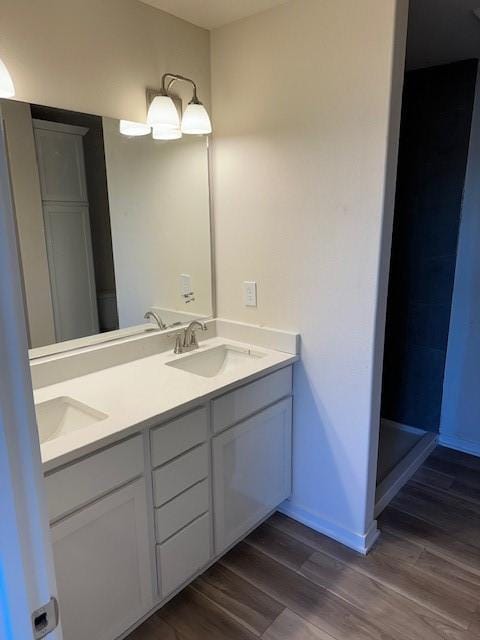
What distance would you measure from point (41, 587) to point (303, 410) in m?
1.64

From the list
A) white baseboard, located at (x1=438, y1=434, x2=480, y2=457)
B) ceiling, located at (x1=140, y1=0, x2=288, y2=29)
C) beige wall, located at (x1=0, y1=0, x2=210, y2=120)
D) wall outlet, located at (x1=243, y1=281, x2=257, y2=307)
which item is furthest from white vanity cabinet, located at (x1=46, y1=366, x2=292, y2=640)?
ceiling, located at (x1=140, y1=0, x2=288, y2=29)

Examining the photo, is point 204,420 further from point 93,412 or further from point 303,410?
point 303,410

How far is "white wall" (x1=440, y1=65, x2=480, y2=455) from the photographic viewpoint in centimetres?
264

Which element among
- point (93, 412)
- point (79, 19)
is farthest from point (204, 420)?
point (79, 19)

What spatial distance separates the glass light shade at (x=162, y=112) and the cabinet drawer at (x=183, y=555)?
5.38ft

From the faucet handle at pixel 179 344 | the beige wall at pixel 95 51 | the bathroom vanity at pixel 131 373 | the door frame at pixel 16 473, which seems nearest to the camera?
the door frame at pixel 16 473

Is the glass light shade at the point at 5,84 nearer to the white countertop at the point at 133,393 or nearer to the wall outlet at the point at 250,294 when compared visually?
the white countertop at the point at 133,393

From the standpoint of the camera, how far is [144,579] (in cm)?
158

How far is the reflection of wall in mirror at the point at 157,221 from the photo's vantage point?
1.98 metres

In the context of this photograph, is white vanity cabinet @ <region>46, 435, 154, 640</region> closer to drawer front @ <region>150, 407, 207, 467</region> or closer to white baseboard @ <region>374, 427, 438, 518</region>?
drawer front @ <region>150, 407, 207, 467</region>

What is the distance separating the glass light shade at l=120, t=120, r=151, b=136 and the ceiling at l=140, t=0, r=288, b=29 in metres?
0.46

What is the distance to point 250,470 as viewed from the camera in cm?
198

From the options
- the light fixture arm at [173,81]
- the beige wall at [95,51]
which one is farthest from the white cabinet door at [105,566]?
the light fixture arm at [173,81]

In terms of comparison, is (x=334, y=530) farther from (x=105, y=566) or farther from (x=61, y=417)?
(x=61, y=417)
